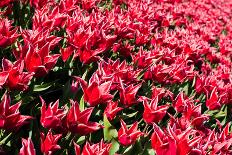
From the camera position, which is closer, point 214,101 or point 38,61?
point 38,61

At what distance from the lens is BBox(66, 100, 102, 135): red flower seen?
1720 mm

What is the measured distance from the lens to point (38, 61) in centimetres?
196

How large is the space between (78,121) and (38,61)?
1.51ft

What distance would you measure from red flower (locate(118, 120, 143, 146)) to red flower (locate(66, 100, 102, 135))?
24 centimetres

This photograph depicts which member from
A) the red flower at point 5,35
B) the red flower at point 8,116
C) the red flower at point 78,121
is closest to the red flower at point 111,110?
the red flower at point 78,121

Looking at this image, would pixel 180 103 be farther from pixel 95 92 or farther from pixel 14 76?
pixel 14 76

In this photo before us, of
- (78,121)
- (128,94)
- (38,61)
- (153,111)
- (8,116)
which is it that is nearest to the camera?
(8,116)

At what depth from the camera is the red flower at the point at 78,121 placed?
172cm

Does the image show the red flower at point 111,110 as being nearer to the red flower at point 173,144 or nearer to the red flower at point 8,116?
the red flower at point 173,144

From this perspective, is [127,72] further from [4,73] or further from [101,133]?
[4,73]

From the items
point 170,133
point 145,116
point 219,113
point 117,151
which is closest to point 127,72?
point 145,116

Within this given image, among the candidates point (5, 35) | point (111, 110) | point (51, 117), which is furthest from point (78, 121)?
point (5, 35)

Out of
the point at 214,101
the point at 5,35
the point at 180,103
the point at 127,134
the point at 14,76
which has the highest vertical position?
the point at 5,35

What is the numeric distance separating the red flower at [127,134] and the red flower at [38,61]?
1.82ft
